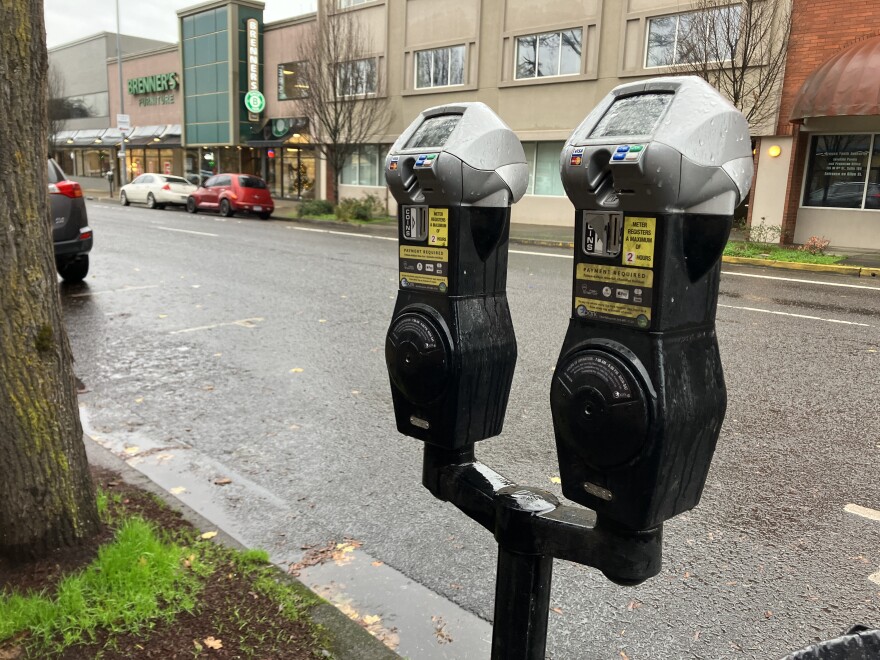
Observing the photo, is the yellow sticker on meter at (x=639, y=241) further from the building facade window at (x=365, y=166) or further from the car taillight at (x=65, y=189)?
the building facade window at (x=365, y=166)

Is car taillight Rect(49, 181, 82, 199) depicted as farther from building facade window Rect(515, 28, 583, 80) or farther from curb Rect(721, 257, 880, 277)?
building facade window Rect(515, 28, 583, 80)

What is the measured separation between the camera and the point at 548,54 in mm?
20000

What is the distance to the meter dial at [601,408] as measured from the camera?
155 centimetres

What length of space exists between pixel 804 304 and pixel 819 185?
819 cm


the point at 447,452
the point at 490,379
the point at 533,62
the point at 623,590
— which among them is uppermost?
the point at 533,62

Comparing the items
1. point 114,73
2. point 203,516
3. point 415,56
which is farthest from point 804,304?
point 114,73

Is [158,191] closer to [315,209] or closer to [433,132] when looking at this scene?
[315,209]

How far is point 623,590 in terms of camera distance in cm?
287

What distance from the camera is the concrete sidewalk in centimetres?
1246

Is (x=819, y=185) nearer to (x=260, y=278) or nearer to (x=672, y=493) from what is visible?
(x=260, y=278)

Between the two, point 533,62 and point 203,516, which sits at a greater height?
point 533,62

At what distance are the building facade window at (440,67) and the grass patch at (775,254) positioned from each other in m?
10.7

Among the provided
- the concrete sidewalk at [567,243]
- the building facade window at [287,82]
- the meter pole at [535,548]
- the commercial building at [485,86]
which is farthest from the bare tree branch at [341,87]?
the meter pole at [535,548]

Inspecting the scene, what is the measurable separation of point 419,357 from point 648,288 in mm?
723
